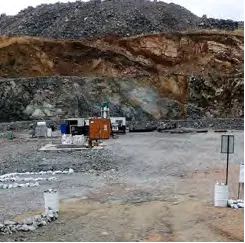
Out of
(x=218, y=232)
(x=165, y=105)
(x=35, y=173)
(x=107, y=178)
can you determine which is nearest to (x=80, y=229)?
(x=218, y=232)

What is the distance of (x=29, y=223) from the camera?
38.0 ft

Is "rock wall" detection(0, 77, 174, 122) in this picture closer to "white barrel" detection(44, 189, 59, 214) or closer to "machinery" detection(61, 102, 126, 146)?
"machinery" detection(61, 102, 126, 146)

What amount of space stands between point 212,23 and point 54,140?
2783 cm

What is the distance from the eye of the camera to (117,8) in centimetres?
5581

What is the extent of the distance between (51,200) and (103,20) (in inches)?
1653

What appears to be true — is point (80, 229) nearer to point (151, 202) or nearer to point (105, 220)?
point (105, 220)

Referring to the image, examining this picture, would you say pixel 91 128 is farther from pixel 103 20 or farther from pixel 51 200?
pixel 103 20

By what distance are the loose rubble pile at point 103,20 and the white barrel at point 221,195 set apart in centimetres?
3779

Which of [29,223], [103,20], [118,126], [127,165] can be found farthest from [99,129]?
[103,20]

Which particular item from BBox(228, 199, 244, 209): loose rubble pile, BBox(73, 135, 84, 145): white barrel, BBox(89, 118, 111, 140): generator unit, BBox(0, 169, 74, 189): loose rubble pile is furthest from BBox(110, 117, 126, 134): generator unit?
BBox(228, 199, 244, 209): loose rubble pile

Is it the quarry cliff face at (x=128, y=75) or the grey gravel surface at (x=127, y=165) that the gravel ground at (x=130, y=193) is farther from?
the quarry cliff face at (x=128, y=75)

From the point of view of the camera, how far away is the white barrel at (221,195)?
42.4ft

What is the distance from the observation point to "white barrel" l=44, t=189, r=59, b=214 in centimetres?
1247

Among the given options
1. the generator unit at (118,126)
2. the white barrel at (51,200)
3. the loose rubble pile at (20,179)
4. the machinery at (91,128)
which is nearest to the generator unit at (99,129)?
the machinery at (91,128)
